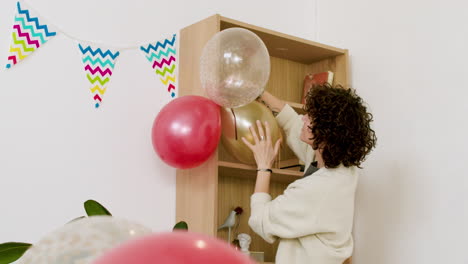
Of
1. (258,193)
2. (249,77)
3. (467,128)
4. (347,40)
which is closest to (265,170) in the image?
(258,193)

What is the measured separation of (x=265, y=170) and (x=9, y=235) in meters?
0.95

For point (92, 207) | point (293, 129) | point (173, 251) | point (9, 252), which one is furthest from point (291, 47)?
point (173, 251)

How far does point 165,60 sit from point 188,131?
55 cm

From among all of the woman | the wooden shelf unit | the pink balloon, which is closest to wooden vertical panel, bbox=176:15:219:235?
the wooden shelf unit

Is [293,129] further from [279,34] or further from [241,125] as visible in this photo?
[279,34]

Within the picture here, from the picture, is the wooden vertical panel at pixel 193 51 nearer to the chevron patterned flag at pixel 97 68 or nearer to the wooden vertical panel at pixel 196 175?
the wooden vertical panel at pixel 196 175

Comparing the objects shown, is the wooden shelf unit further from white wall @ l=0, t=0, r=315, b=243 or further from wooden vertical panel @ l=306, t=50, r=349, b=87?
white wall @ l=0, t=0, r=315, b=243

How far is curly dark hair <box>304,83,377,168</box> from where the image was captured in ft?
7.63

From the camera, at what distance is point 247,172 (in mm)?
2781

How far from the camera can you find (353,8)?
3.29m

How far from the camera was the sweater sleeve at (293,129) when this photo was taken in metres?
2.71

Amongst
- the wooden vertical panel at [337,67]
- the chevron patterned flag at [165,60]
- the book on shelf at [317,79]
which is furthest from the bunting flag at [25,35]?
the wooden vertical panel at [337,67]

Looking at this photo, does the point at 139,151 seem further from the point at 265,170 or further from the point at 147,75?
the point at 265,170

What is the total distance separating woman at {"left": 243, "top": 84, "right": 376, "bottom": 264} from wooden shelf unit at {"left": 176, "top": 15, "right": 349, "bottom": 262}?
276mm
